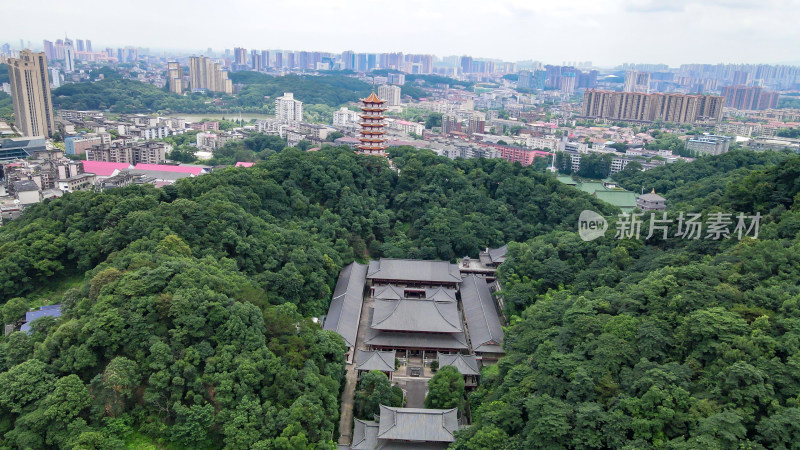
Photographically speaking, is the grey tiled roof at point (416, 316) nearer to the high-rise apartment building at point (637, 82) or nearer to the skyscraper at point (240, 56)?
the high-rise apartment building at point (637, 82)

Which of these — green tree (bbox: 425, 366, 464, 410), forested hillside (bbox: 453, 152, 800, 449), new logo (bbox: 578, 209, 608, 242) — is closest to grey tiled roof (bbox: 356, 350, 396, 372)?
green tree (bbox: 425, 366, 464, 410)

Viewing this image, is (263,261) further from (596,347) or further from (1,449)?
(596,347)

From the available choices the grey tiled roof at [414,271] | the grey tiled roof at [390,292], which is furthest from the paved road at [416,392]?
the grey tiled roof at [414,271]

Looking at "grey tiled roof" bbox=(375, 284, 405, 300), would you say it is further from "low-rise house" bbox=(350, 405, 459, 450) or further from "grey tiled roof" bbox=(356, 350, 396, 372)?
"low-rise house" bbox=(350, 405, 459, 450)

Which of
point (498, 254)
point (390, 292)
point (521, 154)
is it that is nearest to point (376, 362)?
point (390, 292)

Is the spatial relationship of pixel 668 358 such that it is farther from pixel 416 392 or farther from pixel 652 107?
pixel 652 107

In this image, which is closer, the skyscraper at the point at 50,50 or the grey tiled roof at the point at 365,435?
the grey tiled roof at the point at 365,435
